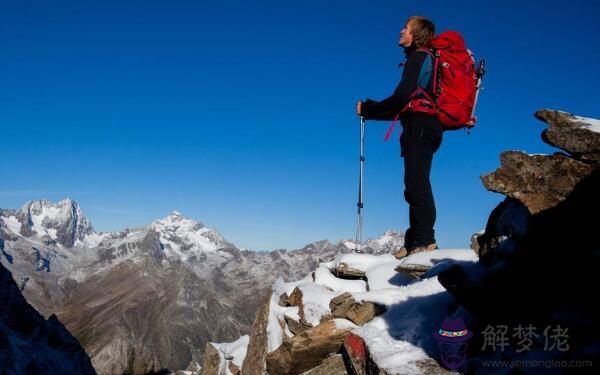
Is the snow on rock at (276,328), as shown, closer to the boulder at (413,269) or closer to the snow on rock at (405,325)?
the snow on rock at (405,325)

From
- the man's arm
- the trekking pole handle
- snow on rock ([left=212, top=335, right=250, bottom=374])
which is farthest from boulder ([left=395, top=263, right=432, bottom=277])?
snow on rock ([left=212, top=335, right=250, bottom=374])

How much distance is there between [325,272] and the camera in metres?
15.3

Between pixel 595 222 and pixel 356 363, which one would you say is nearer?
pixel 595 222

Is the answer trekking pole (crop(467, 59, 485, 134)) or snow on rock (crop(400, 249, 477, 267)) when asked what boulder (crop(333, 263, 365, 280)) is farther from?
trekking pole (crop(467, 59, 485, 134))

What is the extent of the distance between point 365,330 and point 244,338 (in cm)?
1196

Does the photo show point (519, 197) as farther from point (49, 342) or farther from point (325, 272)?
point (49, 342)

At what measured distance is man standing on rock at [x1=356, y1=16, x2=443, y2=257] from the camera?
10906 mm

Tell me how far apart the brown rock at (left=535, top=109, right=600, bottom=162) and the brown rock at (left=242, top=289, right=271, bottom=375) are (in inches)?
378

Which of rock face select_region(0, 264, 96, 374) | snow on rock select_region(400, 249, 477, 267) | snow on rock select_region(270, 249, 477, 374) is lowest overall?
rock face select_region(0, 264, 96, 374)

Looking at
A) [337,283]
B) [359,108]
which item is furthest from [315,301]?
[359,108]

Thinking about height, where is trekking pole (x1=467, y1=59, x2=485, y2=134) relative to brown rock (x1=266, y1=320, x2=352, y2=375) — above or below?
above

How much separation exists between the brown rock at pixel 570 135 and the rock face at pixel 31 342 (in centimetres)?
13355

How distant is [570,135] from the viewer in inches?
292

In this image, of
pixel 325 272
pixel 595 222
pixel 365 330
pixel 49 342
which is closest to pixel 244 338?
pixel 325 272
